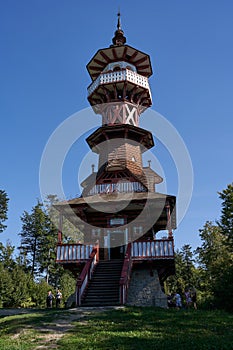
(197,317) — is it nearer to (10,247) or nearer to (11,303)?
(11,303)

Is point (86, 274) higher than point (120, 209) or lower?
lower

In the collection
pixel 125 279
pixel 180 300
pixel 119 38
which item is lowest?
pixel 180 300

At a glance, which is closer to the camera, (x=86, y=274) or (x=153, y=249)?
(x=86, y=274)

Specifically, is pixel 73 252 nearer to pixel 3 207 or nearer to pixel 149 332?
pixel 149 332

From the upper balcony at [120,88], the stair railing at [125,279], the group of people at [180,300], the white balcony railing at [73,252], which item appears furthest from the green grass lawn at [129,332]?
the upper balcony at [120,88]

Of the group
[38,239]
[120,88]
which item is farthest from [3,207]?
[120,88]

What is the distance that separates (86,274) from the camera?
16562 millimetres

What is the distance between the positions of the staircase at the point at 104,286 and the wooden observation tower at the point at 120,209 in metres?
0.04

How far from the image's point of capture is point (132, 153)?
81.4ft

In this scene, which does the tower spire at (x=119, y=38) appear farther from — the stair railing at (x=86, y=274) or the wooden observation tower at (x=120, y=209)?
the stair railing at (x=86, y=274)

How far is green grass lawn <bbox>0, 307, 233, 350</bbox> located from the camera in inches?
305

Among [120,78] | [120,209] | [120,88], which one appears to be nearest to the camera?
[120,209]

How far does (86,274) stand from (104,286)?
1.02 m

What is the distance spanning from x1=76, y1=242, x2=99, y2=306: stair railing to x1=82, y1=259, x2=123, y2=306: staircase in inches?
10.1
